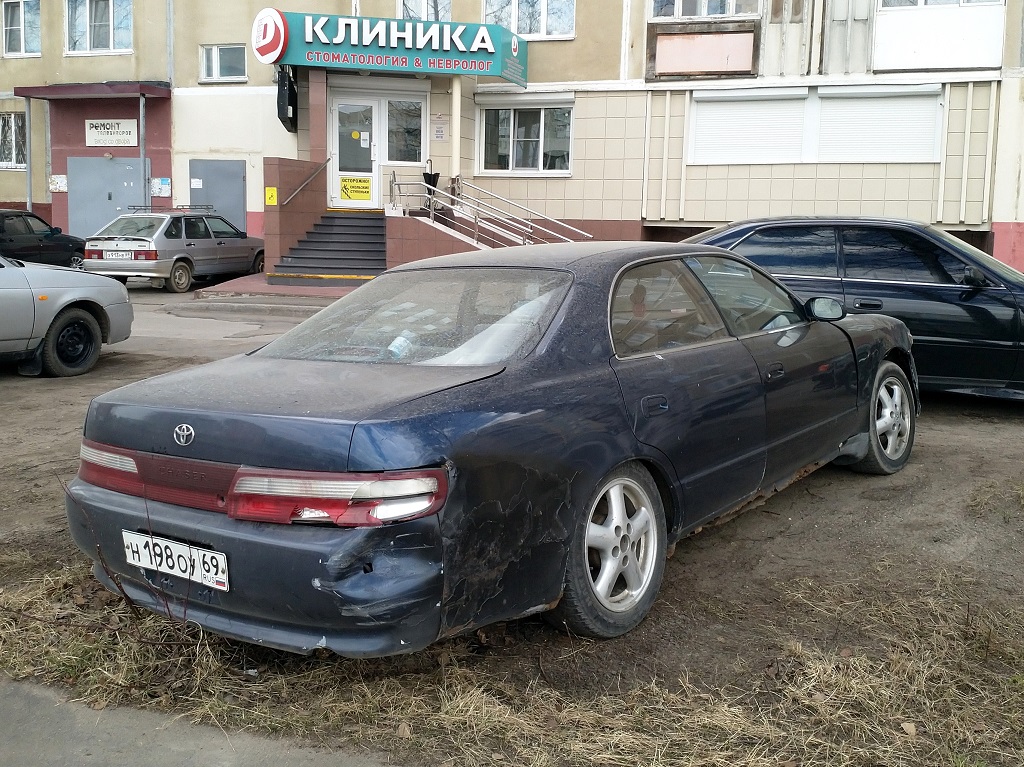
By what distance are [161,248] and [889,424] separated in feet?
54.5

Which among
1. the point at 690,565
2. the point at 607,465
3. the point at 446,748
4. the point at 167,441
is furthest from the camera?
the point at 690,565

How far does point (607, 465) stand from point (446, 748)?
3.63 feet

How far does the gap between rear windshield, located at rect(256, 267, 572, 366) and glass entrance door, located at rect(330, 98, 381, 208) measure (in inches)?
724

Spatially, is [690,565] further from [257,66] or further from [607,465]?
[257,66]

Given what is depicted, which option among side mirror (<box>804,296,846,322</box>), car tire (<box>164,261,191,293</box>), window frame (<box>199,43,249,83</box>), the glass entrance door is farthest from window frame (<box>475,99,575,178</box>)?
side mirror (<box>804,296,846,322</box>)

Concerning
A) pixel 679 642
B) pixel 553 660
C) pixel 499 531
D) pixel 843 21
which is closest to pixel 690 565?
pixel 679 642

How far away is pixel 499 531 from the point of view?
321 cm

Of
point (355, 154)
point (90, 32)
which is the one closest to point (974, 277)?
point (355, 154)

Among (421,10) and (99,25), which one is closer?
(421,10)

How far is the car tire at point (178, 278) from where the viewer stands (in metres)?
19.9

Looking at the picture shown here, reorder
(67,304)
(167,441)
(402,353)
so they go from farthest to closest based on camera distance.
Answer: (67,304) → (402,353) → (167,441)

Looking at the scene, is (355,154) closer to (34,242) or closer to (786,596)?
(34,242)

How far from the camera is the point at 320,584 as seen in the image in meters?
2.99

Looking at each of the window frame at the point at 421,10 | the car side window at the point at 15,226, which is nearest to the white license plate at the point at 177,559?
the car side window at the point at 15,226
